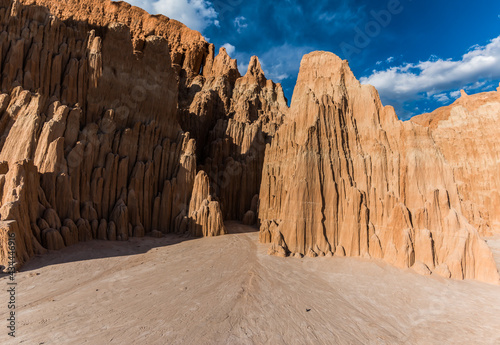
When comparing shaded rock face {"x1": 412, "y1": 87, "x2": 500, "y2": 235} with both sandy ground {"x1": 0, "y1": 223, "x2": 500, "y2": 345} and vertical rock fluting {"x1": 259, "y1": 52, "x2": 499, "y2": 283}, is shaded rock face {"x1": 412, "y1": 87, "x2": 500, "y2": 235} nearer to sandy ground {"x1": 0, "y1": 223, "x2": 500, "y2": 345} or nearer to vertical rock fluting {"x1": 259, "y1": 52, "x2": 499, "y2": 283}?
vertical rock fluting {"x1": 259, "y1": 52, "x2": 499, "y2": 283}

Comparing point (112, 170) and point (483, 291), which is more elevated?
point (112, 170)

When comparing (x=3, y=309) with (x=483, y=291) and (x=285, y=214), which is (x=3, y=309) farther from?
(x=483, y=291)

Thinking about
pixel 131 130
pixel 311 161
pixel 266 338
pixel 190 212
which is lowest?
pixel 266 338

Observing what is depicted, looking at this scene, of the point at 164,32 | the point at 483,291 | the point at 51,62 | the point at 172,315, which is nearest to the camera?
the point at 172,315

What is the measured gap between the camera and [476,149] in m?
37.4

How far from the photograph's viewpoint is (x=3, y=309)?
9.02 m

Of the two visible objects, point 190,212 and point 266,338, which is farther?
point 190,212

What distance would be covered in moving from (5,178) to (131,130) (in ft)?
34.0

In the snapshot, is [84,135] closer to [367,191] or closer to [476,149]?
[367,191]

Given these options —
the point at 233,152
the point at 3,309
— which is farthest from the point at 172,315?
the point at 233,152

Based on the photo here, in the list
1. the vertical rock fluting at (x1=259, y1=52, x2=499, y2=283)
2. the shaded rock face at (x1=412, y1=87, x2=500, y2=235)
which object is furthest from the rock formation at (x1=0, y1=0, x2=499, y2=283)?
the shaded rock face at (x1=412, y1=87, x2=500, y2=235)

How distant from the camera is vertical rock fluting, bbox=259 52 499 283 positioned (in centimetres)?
1530

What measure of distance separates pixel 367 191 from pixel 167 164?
710 inches

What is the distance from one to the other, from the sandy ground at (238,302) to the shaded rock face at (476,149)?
27429 millimetres
